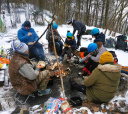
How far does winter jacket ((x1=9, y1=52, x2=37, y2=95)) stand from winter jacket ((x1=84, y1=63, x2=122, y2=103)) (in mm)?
1221

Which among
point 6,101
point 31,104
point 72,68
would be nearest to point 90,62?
point 72,68

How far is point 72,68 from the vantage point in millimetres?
3994

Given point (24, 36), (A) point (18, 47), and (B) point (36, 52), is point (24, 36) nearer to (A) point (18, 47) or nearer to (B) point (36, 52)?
(B) point (36, 52)

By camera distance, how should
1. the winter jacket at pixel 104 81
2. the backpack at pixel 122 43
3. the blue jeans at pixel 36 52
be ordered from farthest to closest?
1. the backpack at pixel 122 43
2. the blue jeans at pixel 36 52
3. the winter jacket at pixel 104 81

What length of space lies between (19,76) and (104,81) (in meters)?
1.67

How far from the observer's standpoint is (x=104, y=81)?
199 centimetres

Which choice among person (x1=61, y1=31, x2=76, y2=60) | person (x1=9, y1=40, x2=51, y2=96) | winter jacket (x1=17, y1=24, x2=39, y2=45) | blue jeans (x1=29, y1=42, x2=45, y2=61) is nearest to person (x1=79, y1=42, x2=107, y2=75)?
person (x1=61, y1=31, x2=76, y2=60)

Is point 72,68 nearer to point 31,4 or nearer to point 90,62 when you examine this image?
point 90,62

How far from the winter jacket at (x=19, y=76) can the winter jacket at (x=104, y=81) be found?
48.1 inches

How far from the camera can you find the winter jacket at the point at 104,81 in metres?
1.93

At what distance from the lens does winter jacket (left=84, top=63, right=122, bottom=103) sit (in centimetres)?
193

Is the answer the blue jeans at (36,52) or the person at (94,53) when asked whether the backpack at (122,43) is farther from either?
the blue jeans at (36,52)

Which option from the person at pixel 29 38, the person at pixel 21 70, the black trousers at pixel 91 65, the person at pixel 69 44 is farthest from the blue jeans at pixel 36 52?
the person at pixel 21 70

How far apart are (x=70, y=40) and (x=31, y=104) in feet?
9.71
